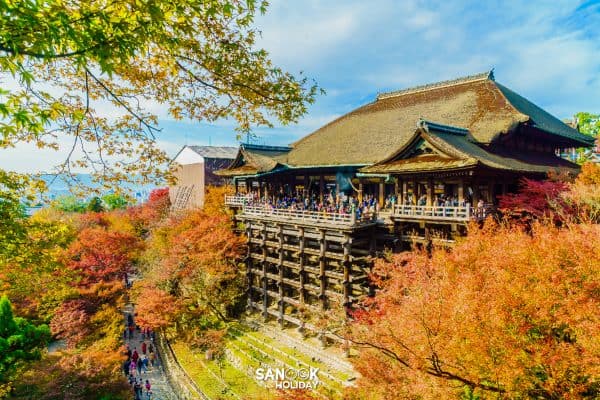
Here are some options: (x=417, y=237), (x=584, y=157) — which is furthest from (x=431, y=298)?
(x=584, y=157)

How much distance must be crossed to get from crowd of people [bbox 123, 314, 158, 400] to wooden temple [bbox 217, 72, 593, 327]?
758 centimetres

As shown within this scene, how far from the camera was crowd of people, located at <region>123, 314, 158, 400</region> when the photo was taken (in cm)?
1959

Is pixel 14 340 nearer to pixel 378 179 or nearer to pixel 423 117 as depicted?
pixel 378 179

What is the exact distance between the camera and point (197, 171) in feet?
121

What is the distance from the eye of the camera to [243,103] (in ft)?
19.7

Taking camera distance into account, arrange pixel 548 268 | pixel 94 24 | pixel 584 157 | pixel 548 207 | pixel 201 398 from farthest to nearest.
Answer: pixel 584 157
pixel 201 398
pixel 548 207
pixel 548 268
pixel 94 24

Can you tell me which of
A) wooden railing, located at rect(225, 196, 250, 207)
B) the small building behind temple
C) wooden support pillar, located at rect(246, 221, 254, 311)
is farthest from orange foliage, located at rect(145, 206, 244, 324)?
the small building behind temple

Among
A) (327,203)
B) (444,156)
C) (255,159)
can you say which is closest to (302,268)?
(327,203)

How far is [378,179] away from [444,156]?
475 centimetres

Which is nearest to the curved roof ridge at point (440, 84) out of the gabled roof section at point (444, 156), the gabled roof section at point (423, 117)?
the gabled roof section at point (423, 117)

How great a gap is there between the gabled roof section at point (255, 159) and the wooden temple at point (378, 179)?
0.31 feet

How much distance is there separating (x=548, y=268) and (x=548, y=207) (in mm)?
9154

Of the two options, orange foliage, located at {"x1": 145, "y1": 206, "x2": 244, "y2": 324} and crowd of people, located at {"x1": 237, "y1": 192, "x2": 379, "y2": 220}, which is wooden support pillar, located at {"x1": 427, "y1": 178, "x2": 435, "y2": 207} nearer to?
crowd of people, located at {"x1": 237, "y1": 192, "x2": 379, "y2": 220}

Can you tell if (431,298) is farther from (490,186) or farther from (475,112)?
(475,112)
